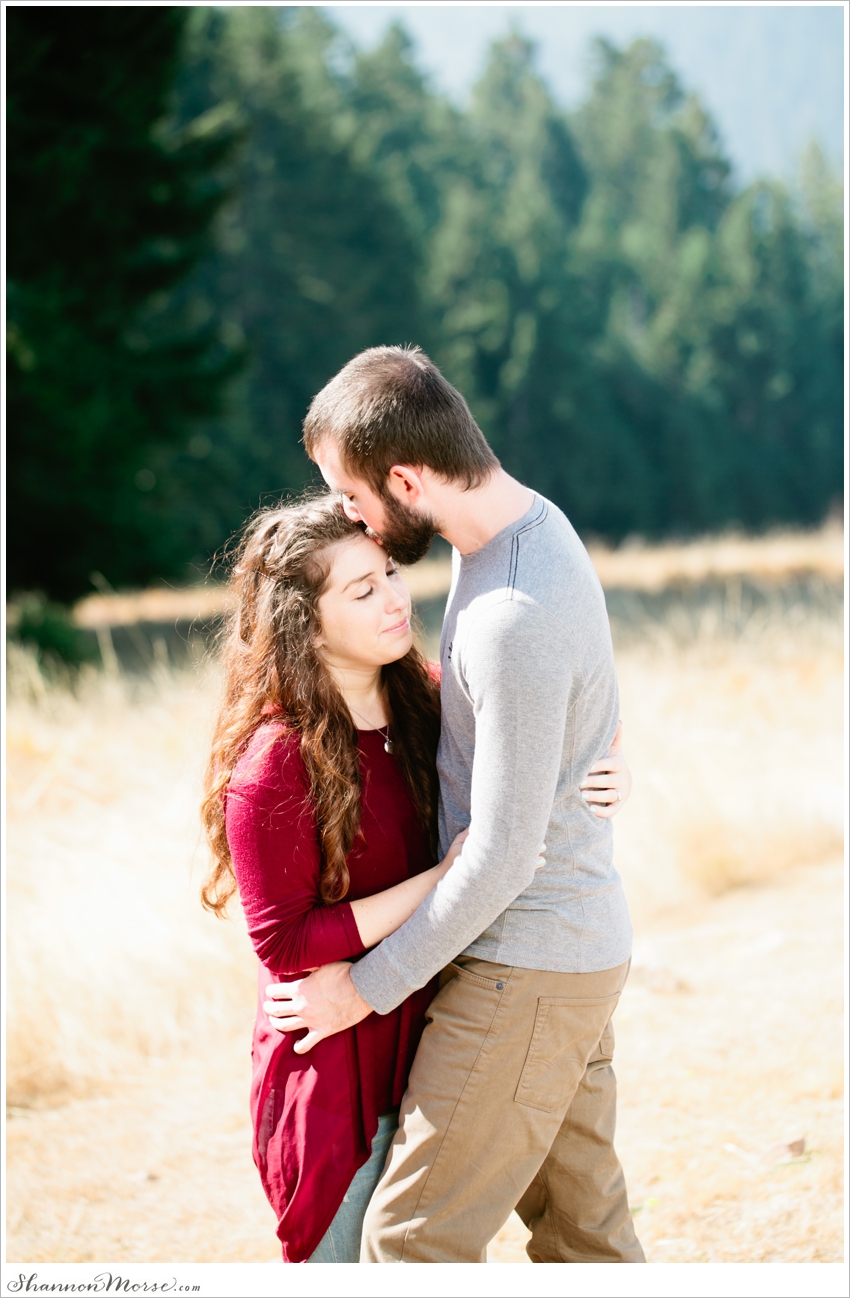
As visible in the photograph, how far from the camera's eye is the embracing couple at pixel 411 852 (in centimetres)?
175

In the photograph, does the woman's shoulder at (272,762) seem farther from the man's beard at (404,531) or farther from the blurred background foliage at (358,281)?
the blurred background foliage at (358,281)

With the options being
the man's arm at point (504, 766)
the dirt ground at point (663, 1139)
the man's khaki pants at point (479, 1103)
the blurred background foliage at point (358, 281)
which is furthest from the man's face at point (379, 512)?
the blurred background foliage at point (358, 281)

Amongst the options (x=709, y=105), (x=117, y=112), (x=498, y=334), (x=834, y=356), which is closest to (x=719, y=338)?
(x=834, y=356)

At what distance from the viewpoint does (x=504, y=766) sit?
67.3 inches

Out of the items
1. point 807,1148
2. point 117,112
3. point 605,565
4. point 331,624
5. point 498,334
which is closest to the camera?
point 331,624

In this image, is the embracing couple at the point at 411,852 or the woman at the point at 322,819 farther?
the woman at the point at 322,819

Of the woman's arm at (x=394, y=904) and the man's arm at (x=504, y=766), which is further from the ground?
the man's arm at (x=504, y=766)

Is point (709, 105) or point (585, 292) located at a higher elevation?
point (709, 105)

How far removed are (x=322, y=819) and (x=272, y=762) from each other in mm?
130

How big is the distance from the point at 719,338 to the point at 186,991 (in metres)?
35.3

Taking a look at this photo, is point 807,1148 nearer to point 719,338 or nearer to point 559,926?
point 559,926

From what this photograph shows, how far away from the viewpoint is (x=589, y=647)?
1805 millimetres

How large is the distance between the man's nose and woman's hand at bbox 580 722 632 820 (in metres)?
0.61

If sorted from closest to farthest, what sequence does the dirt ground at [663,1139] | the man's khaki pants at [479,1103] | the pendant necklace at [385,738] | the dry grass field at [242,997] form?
the man's khaki pants at [479,1103] → the pendant necklace at [385,738] → the dirt ground at [663,1139] → the dry grass field at [242,997]
